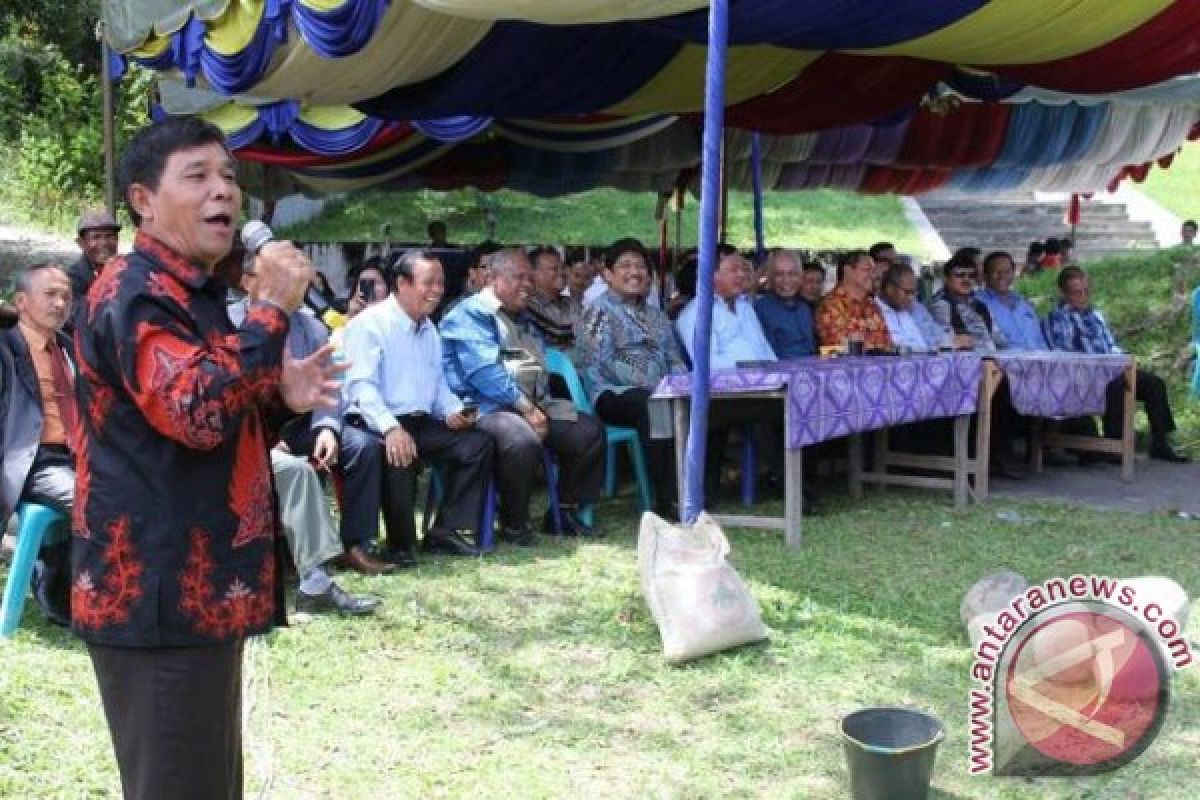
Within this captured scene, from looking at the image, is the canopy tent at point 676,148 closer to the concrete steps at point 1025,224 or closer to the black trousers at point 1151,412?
the black trousers at point 1151,412

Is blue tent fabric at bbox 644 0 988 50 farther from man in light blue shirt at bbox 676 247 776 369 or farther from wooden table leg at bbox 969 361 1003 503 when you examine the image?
wooden table leg at bbox 969 361 1003 503

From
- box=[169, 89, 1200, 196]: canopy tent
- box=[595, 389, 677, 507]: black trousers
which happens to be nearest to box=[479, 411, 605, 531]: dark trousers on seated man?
box=[595, 389, 677, 507]: black trousers

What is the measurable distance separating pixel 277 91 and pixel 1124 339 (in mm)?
7483

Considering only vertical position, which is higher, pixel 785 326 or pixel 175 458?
pixel 785 326

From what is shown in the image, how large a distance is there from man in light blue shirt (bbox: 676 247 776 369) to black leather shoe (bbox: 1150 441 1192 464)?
9.59 ft

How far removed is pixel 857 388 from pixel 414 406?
6.32 feet

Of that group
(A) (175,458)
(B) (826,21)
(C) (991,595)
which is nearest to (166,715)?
(A) (175,458)

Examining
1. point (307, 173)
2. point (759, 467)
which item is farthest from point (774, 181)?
point (759, 467)

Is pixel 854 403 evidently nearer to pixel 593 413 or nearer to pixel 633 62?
pixel 593 413

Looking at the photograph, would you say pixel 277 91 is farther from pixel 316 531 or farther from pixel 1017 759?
pixel 1017 759

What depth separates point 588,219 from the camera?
21.1 metres

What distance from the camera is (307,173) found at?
1016 cm

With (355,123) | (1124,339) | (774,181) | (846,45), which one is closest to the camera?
(846,45)

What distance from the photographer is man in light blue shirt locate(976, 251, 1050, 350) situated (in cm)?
816
